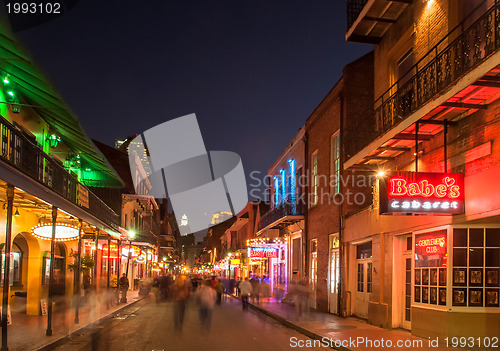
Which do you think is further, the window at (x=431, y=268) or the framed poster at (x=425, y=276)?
the framed poster at (x=425, y=276)

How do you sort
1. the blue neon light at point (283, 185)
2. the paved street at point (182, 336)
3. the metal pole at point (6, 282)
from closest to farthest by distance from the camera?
the metal pole at point (6, 282)
the paved street at point (182, 336)
the blue neon light at point (283, 185)

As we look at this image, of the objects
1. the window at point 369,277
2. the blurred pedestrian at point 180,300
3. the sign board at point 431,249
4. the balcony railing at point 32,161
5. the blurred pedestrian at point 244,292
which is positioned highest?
the balcony railing at point 32,161

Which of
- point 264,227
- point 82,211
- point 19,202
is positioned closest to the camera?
point 19,202

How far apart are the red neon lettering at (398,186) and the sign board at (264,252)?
20971mm

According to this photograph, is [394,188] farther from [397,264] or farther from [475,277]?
[397,264]

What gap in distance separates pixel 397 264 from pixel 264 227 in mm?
17395

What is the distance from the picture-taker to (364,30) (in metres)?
16.2

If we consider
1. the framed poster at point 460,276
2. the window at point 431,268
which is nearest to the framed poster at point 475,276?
the framed poster at point 460,276

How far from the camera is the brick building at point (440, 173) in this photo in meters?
10.0

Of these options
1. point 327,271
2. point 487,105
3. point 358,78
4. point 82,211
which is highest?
point 358,78

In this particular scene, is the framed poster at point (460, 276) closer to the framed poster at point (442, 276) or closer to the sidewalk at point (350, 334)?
the framed poster at point (442, 276)

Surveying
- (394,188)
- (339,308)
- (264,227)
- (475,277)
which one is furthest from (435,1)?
(264,227)

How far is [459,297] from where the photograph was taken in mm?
11336

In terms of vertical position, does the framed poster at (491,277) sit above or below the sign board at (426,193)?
below
